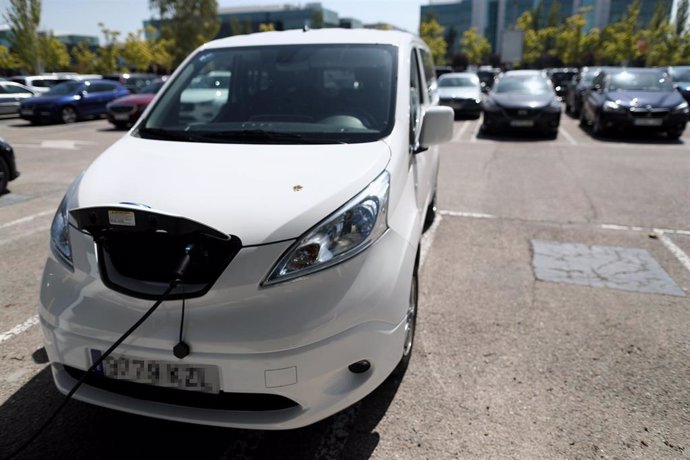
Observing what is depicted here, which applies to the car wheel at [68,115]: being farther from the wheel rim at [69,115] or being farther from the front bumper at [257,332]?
the front bumper at [257,332]

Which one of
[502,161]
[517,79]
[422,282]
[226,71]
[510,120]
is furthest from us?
[517,79]

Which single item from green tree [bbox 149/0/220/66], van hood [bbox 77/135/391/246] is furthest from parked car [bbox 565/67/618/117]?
green tree [bbox 149/0/220/66]

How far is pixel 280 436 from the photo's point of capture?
247 cm

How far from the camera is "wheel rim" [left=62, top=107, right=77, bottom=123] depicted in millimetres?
17141

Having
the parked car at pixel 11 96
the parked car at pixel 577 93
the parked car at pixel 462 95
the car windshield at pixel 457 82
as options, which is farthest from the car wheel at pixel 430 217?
the parked car at pixel 11 96

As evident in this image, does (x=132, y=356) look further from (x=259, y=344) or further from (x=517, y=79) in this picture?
(x=517, y=79)

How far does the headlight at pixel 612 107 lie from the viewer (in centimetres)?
1161

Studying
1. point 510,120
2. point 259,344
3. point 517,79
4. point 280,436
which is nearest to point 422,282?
point 280,436

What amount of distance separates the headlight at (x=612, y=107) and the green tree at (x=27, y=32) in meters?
28.8

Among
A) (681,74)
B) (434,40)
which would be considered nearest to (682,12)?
(434,40)

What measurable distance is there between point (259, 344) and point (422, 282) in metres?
2.47

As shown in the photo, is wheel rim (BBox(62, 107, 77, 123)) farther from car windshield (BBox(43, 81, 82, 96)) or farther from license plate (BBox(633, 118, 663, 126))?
license plate (BBox(633, 118, 663, 126))

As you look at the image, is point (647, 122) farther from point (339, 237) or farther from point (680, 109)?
point (339, 237)

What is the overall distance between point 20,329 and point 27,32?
1338 inches
